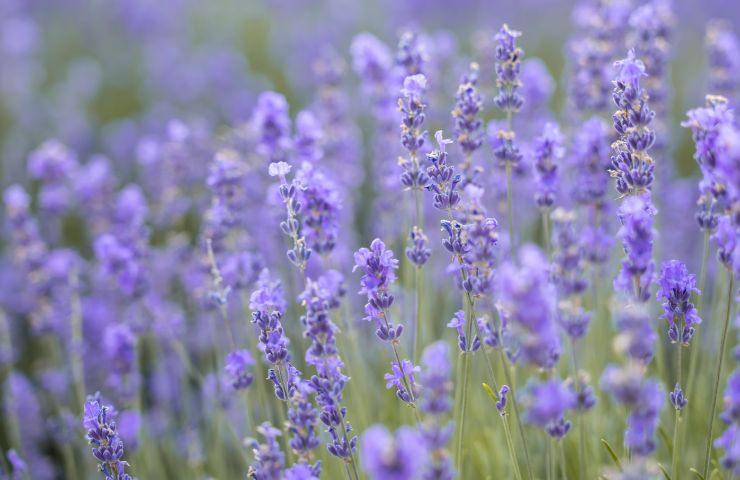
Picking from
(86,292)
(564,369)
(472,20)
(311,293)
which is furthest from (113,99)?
(311,293)

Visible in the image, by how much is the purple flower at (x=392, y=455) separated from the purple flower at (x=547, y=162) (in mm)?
1359

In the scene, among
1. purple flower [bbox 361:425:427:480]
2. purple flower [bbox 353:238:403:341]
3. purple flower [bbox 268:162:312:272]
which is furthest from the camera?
purple flower [bbox 268:162:312:272]

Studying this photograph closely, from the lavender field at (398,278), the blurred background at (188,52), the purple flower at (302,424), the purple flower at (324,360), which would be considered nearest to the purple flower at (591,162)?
the lavender field at (398,278)

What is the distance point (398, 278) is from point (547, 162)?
3.34ft

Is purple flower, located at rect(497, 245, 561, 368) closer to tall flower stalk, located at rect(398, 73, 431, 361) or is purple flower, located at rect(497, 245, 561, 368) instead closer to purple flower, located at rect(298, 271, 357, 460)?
purple flower, located at rect(298, 271, 357, 460)

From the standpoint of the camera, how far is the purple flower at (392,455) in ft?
4.64

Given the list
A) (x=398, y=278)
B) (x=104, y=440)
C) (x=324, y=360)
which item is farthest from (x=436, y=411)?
(x=398, y=278)

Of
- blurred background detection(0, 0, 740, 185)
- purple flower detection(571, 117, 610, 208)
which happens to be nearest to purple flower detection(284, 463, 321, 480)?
purple flower detection(571, 117, 610, 208)

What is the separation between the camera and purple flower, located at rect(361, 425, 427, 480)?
141 cm

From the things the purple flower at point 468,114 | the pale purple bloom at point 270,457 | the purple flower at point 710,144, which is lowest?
the pale purple bloom at point 270,457

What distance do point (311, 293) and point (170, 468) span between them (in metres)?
2.42

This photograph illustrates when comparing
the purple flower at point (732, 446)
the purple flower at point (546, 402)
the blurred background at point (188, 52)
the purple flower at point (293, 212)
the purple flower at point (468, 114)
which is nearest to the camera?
the purple flower at point (546, 402)

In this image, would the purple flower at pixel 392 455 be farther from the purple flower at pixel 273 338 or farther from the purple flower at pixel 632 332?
the purple flower at pixel 273 338

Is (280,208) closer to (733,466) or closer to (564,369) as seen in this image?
(564,369)
